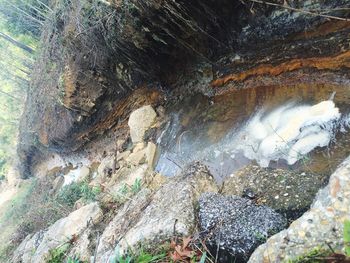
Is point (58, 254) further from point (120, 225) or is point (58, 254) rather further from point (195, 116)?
point (195, 116)

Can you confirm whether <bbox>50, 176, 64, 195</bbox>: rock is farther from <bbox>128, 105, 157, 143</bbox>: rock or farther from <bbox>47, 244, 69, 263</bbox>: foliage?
<bbox>47, 244, 69, 263</bbox>: foliage

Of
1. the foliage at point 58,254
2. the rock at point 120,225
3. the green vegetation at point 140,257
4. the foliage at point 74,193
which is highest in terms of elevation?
the green vegetation at point 140,257

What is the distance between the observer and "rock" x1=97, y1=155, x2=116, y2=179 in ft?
24.7

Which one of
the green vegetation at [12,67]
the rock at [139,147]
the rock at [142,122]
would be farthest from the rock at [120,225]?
the green vegetation at [12,67]

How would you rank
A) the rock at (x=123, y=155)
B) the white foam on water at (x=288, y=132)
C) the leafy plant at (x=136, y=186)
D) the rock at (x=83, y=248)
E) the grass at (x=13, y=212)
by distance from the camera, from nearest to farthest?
the rock at (x=83, y=248) → the white foam on water at (x=288, y=132) → the leafy plant at (x=136, y=186) → the rock at (x=123, y=155) → the grass at (x=13, y=212)

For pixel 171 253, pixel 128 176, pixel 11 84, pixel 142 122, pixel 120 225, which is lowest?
pixel 11 84

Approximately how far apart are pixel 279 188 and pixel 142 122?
450 cm

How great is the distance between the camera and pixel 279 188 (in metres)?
3.00

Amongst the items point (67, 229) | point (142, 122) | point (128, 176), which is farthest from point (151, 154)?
point (67, 229)

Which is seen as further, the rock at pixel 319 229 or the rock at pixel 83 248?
the rock at pixel 83 248

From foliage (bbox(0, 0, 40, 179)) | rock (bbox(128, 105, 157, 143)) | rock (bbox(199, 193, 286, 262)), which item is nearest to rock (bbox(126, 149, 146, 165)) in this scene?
rock (bbox(128, 105, 157, 143))

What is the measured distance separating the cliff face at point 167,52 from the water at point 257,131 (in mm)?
258

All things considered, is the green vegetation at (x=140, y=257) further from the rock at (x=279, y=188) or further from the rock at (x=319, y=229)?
the rock at (x=279, y=188)

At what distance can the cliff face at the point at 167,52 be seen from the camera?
15.1 feet
